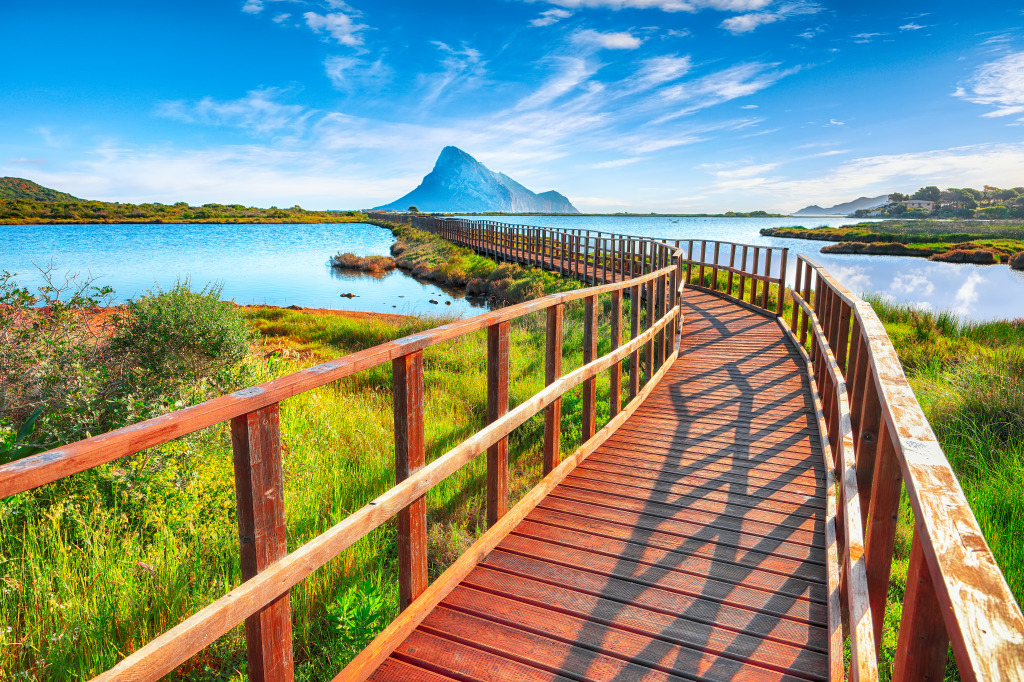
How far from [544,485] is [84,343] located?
13.5ft

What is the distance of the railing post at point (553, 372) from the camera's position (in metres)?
3.86

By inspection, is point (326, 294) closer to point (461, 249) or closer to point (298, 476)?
point (461, 249)

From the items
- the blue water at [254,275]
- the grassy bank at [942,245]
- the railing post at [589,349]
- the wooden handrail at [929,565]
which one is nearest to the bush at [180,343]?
the railing post at [589,349]

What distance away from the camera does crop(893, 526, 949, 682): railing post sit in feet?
3.94

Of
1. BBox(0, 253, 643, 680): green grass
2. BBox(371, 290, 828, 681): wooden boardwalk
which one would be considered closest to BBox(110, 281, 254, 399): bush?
BBox(0, 253, 643, 680): green grass

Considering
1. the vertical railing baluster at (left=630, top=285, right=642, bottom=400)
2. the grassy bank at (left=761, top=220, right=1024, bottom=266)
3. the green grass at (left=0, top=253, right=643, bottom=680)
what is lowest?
the green grass at (left=0, top=253, right=643, bottom=680)

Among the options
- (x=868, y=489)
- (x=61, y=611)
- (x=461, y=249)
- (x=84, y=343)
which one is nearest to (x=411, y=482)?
(x=61, y=611)

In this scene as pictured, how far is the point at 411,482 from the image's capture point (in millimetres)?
2473

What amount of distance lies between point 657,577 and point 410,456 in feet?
4.90

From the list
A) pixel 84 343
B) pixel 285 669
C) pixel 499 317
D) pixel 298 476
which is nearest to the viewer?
pixel 285 669

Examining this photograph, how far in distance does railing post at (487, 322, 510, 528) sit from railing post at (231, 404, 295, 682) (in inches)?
58.3

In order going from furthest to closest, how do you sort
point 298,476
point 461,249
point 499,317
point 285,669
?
point 461,249 < point 298,476 < point 499,317 < point 285,669

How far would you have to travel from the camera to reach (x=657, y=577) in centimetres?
306

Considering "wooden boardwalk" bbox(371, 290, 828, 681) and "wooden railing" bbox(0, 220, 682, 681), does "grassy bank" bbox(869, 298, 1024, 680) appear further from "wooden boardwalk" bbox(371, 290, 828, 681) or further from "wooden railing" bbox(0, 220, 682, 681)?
"wooden railing" bbox(0, 220, 682, 681)
